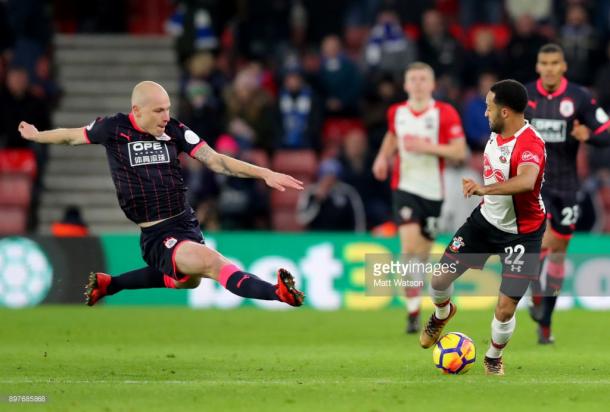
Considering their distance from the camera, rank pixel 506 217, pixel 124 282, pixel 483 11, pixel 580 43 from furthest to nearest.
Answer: pixel 483 11
pixel 580 43
pixel 124 282
pixel 506 217

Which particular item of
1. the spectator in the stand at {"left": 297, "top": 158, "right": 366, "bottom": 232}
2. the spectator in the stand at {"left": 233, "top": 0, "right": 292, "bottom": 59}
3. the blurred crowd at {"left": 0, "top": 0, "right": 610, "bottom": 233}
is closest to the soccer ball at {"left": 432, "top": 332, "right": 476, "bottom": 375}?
the blurred crowd at {"left": 0, "top": 0, "right": 610, "bottom": 233}

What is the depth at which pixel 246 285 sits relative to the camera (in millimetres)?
9672

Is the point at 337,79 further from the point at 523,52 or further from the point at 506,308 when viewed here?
the point at 506,308

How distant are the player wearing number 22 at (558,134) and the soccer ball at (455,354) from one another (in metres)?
2.59

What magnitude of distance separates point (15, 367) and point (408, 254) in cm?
463

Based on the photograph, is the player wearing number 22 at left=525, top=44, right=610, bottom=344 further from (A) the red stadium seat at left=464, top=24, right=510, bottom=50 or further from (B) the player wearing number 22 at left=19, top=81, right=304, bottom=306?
(A) the red stadium seat at left=464, top=24, right=510, bottom=50

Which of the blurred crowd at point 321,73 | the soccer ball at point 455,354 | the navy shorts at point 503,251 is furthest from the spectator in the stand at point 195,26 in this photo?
the soccer ball at point 455,354

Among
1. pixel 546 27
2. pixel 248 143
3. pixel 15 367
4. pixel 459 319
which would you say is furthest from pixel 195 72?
pixel 15 367

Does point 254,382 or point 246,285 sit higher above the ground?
point 246,285

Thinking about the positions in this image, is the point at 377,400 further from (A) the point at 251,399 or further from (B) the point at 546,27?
(B) the point at 546,27

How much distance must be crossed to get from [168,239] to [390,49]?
10316mm

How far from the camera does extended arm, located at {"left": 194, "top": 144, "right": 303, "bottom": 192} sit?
9.63 m

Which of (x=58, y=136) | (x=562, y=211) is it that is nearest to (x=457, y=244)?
(x=562, y=211)

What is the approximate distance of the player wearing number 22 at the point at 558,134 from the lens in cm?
1219
